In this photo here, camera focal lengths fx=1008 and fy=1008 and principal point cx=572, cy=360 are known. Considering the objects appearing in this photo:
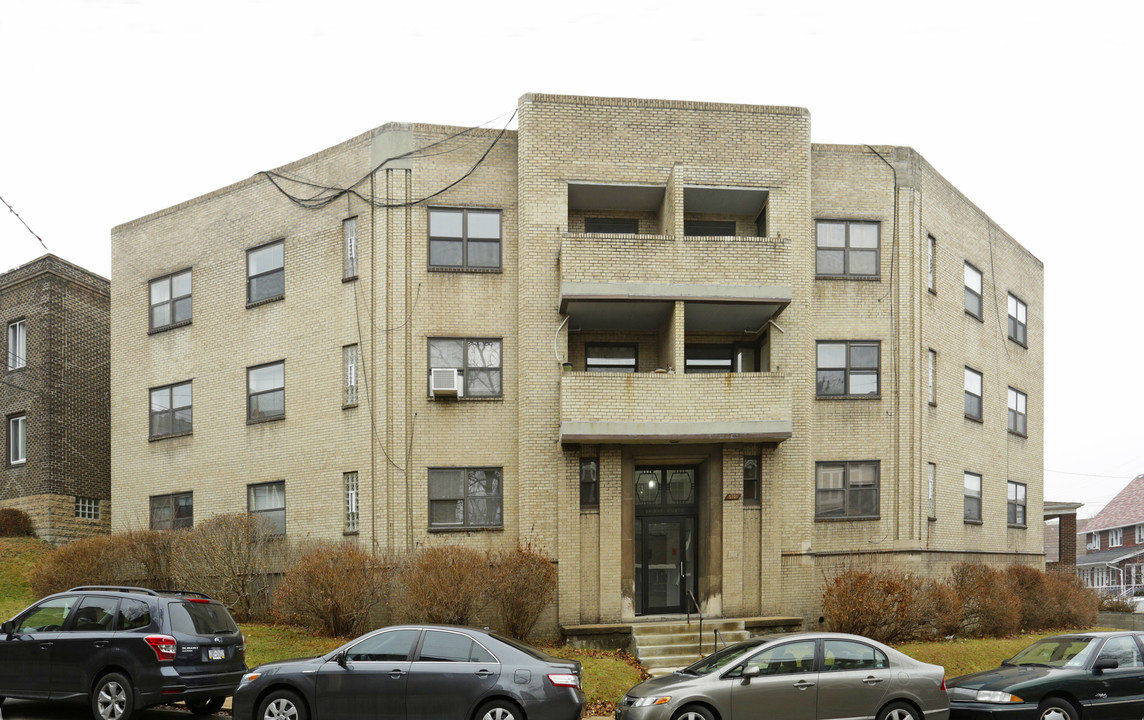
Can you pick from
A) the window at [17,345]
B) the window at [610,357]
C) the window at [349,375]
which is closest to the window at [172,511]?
the window at [349,375]

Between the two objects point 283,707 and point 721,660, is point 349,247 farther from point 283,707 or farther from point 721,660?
point 721,660

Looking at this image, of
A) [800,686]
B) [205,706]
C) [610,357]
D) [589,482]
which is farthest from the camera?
[610,357]

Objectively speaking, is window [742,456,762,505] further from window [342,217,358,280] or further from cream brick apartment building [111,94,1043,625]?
window [342,217,358,280]

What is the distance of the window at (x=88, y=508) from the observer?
30433 millimetres

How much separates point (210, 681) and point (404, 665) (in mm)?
2871

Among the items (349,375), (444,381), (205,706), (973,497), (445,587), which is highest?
(349,375)

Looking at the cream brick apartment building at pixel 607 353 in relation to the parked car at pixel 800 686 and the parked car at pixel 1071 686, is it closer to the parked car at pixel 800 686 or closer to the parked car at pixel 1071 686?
the parked car at pixel 800 686

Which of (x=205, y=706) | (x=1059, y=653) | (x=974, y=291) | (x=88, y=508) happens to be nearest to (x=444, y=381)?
(x=205, y=706)

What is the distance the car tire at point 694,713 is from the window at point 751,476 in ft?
31.9

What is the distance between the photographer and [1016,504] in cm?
2917

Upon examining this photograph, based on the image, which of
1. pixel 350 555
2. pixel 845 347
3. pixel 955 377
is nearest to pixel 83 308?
pixel 350 555

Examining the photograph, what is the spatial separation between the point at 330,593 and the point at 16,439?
17545 mm

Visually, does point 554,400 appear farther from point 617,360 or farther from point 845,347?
point 845,347

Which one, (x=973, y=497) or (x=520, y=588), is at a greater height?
(x=973, y=497)
